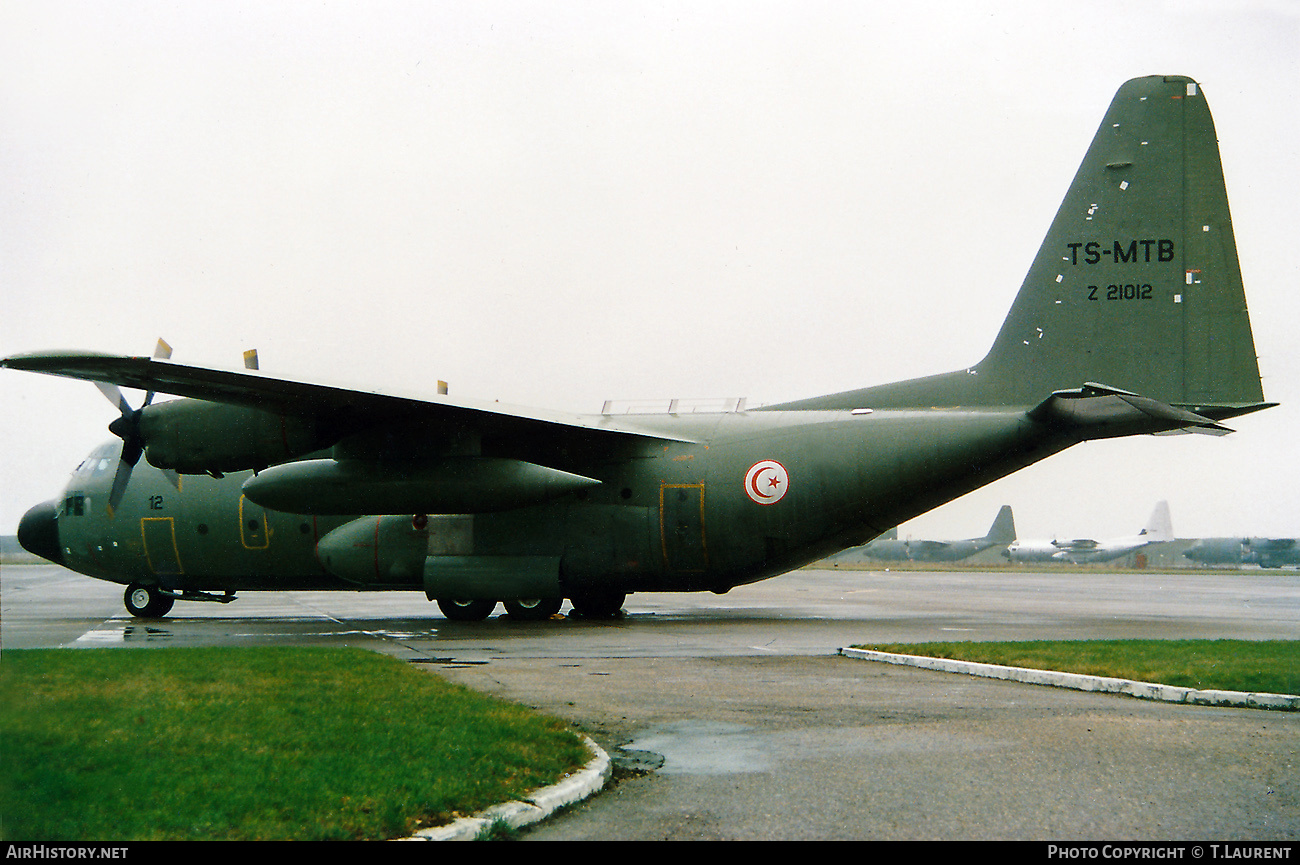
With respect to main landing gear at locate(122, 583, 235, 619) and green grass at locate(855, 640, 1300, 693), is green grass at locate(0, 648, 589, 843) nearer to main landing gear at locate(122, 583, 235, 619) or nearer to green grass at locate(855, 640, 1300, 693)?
green grass at locate(855, 640, 1300, 693)

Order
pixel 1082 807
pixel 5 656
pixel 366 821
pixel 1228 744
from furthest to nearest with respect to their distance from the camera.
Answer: pixel 1228 744 → pixel 1082 807 → pixel 366 821 → pixel 5 656

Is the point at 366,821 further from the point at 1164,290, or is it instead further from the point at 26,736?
the point at 1164,290

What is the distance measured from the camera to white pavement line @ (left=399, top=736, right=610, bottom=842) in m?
5.35

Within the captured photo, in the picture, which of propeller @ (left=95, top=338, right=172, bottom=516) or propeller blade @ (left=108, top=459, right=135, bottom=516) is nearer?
propeller @ (left=95, top=338, right=172, bottom=516)

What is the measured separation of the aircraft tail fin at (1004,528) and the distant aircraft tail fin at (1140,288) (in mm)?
77447

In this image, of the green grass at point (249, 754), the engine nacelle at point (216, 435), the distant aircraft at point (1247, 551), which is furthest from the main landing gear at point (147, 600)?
A: the distant aircraft at point (1247, 551)

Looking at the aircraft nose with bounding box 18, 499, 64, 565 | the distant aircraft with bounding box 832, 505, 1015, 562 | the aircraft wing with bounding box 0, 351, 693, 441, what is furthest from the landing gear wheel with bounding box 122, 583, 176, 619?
the distant aircraft with bounding box 832, 505, 1015, 562

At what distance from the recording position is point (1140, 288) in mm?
18547

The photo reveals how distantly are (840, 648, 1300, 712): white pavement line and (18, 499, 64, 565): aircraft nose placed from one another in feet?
64.8

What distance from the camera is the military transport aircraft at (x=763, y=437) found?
18031 millimetres

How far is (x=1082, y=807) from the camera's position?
6.04m

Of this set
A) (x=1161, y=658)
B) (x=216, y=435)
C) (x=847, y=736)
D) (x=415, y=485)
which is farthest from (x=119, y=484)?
(x=1161, y=658)

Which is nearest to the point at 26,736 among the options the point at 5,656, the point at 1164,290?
the point at 5,656

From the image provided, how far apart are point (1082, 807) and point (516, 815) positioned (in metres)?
3.44
